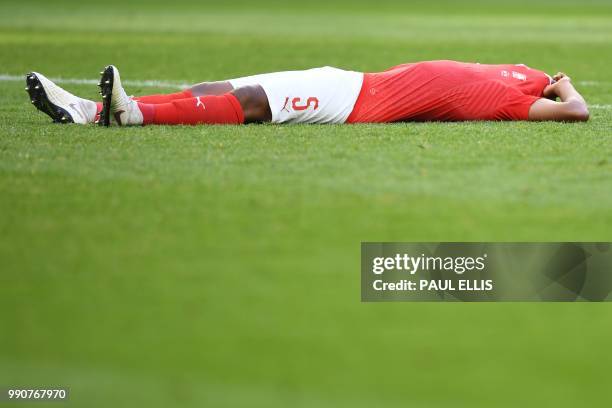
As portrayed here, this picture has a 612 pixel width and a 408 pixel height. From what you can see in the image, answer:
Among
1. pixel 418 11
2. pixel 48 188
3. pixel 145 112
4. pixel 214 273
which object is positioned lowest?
pixel 214 273

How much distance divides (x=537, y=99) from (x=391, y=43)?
9986 millimetres

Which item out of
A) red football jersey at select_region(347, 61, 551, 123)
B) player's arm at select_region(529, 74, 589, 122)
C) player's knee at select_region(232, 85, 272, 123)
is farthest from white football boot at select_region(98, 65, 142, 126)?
player's arm at select_region(529, 74, 589, 122)

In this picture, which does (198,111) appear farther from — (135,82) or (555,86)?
(135,82)

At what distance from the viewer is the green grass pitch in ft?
10.5

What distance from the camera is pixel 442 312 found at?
3.80m

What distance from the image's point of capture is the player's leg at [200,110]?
22.6ft

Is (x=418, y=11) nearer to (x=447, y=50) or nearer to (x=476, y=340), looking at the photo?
(x=447, y=50)

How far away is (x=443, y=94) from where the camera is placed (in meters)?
7.51

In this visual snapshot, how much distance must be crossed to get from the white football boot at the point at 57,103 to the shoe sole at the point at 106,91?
215mm

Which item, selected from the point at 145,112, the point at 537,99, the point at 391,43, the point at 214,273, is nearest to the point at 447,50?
the point at 391,43

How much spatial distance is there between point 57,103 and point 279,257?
3.24 meters

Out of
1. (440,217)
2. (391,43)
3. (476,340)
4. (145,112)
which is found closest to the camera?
(476,340)

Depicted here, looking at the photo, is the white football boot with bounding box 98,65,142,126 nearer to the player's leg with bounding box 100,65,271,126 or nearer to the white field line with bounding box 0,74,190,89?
the player's leg with bounding box 100,65,271,126

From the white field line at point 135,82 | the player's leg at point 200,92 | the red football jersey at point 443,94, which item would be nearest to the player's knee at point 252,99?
the player's leg at point 200,92
